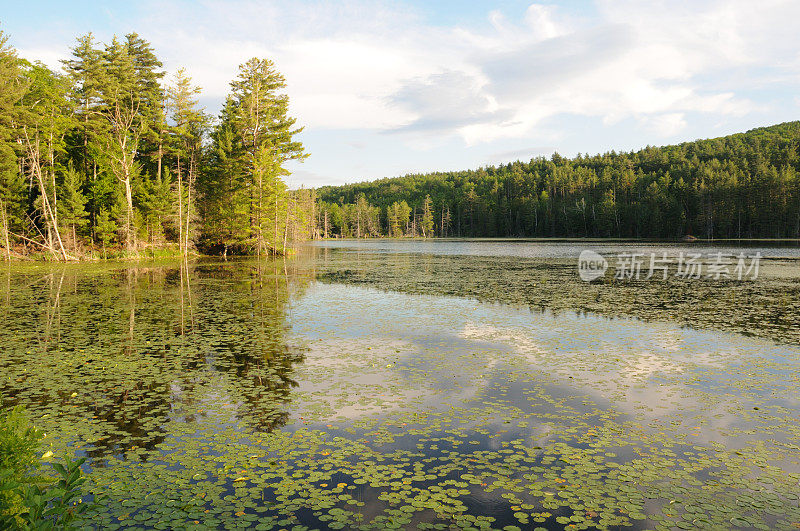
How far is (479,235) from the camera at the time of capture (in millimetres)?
159875

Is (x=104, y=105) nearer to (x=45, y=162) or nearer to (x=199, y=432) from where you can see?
(x=45, y=162)

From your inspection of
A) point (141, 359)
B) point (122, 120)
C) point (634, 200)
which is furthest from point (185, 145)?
point (634, 200)

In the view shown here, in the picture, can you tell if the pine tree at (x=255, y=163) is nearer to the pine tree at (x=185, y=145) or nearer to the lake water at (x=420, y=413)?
the pine tree at (x=185, y=145)

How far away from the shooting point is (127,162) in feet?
136

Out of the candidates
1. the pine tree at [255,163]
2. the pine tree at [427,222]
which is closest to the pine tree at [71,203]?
the pine tree at [255,163]

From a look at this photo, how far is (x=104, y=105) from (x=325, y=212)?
11420cm

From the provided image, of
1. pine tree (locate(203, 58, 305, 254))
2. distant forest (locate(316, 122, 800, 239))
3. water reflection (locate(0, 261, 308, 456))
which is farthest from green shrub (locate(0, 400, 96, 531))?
distant forest (locate(316, 122, 800, 239))

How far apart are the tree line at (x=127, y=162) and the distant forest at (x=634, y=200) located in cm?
9385

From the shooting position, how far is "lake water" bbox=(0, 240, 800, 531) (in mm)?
4844

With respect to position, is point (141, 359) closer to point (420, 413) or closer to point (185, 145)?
point (420, 413)

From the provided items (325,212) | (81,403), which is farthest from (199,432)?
(325,212)

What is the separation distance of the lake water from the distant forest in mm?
99289

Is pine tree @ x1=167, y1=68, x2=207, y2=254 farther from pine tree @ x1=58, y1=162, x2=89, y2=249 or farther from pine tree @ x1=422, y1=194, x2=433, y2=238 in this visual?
pine tree @ x1=422, y1=194, x2=433, y2=238

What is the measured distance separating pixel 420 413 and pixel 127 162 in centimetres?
4403
